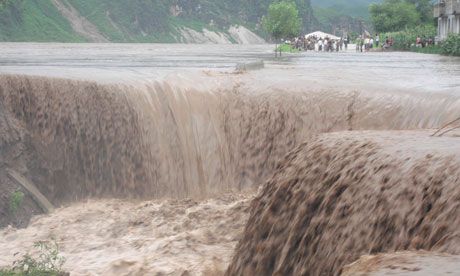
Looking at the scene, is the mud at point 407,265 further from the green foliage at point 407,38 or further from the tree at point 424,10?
the tree at point 424,10

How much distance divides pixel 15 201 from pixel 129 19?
407 ft

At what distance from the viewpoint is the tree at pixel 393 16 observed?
77250 mm

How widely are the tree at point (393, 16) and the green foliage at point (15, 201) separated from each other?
222 feet

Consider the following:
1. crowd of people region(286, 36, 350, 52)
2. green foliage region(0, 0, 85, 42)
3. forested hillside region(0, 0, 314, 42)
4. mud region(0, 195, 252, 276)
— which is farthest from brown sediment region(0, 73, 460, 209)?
forested hillside region(0, 0, 314, 42)

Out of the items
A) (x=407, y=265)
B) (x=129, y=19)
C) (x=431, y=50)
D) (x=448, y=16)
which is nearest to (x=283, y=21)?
(x=448, y=16)

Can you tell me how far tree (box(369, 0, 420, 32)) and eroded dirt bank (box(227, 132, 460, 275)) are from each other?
235 ft

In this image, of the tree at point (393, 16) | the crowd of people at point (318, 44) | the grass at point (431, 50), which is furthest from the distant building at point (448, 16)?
the tree at point (393, 16)

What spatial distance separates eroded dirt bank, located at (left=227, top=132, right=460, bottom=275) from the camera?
13.3 feet

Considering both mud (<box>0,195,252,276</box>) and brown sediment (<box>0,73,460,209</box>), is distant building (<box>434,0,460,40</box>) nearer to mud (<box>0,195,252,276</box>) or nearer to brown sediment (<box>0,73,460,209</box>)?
brown sediment (<box>0,73,460,209</box>)

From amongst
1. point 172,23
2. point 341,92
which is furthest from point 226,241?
point 172,23

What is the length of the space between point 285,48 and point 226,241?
46682 millimetres

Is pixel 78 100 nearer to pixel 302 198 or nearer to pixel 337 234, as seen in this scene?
pixel 302 198

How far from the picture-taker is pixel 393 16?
3091 inches

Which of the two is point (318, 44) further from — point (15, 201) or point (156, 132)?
point (15, 201)
